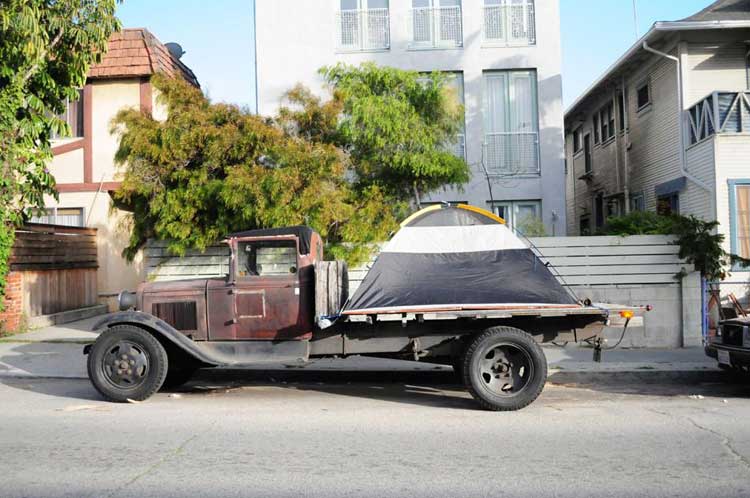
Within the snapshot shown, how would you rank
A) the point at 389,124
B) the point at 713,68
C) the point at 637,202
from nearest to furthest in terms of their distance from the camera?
the point at 389,124 → the point at 713,68 → the point at 637,202

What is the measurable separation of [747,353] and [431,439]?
13.8 feet

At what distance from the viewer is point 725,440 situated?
6.00 m

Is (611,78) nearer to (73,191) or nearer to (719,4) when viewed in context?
(719,4)

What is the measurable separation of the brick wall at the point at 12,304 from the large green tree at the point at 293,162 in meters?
2.55

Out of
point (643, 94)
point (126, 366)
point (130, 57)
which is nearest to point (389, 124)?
point (126, 366)

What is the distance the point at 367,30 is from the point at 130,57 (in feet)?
19.8

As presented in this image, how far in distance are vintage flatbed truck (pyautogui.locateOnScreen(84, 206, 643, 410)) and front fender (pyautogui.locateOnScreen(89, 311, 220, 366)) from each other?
0.02m

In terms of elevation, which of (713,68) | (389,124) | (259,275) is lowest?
(259,275)

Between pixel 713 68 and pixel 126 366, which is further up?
pixel 713 68

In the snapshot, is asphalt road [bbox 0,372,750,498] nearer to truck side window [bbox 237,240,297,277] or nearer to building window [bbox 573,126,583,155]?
truck side window [bbox 237,240,297,277]

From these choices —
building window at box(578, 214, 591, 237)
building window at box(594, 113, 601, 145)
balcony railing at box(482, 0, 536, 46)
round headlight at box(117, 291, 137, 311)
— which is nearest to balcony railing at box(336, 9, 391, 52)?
balcony railing at box(482, 0, 536, 46)

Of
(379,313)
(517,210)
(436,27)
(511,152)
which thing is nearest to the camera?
(379,313)

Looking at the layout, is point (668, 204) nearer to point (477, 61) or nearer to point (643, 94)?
point (643, 94)

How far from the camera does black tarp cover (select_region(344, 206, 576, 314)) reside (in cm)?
760
